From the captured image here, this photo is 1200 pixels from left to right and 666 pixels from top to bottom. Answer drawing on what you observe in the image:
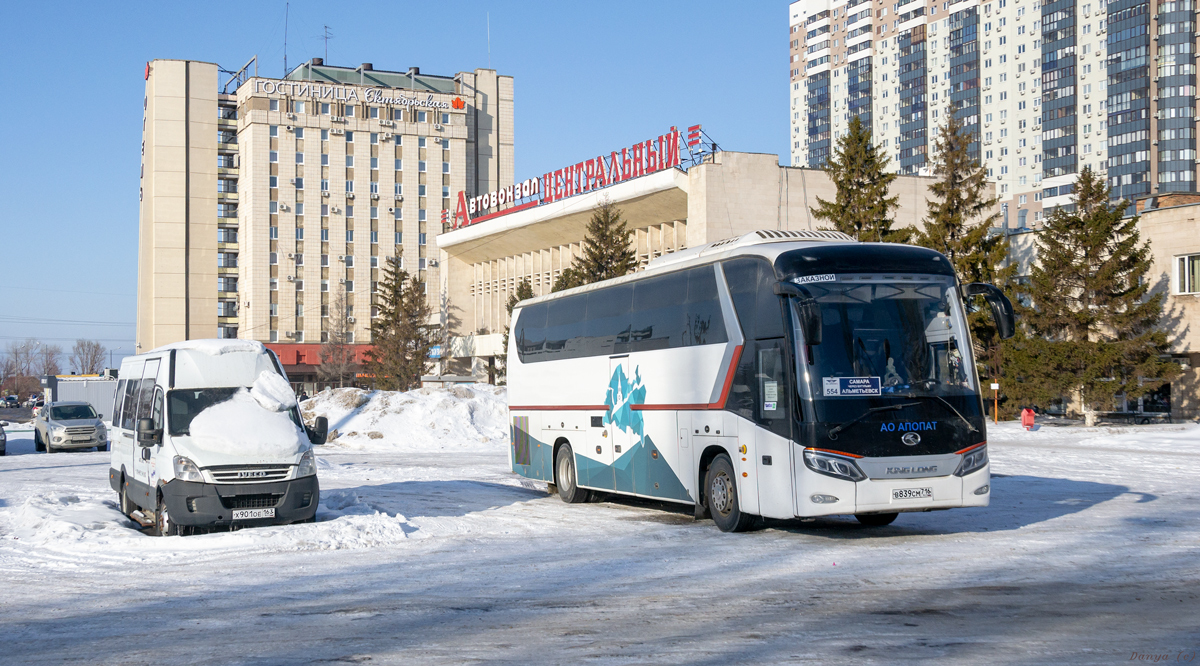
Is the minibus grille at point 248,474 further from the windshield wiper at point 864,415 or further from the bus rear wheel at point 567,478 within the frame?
the windshield wiper at point 864,415

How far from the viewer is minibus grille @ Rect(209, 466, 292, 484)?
13.5 meters

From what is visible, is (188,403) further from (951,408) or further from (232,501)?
(951,408)

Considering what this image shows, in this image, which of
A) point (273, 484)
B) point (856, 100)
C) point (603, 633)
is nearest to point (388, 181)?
point (856, 100)

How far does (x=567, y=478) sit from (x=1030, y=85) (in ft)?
379

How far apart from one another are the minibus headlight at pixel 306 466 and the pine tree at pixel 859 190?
119 feet

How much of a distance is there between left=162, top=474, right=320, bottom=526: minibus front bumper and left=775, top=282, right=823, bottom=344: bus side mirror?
6.68m

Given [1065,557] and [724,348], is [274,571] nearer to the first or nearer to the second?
[724,348]

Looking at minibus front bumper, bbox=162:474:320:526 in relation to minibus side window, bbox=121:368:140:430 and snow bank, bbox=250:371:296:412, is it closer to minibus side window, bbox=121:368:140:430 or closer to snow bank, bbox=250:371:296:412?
snow bank, bbox=250:371:296:412

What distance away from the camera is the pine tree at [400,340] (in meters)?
79.1

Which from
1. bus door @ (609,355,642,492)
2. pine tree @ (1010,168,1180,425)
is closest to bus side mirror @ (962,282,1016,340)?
bus door @ (609,355,642,492)

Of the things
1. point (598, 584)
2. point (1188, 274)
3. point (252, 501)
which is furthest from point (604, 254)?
point (598, 584)

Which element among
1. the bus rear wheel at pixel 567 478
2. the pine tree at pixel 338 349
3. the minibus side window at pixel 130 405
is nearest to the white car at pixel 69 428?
the minibus side window at pixel 130 405

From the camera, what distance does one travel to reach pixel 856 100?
148m

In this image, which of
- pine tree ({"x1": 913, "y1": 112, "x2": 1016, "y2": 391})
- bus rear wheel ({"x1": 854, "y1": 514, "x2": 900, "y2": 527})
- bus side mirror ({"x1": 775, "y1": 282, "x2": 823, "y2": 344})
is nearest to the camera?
bus side mirror ({"x1": 775, "y1": 282, "x2": 823, "y2": 344})
